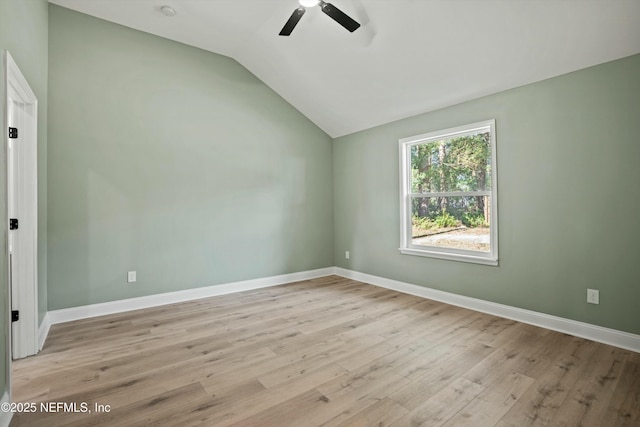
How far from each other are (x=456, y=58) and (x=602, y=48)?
116 centimetres

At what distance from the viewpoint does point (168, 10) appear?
335 centimetres

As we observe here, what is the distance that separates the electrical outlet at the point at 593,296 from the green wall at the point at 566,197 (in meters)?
0.04

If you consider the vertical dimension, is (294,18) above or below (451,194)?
above

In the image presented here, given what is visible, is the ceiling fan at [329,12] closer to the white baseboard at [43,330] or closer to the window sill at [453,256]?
the window sill at [453,256]

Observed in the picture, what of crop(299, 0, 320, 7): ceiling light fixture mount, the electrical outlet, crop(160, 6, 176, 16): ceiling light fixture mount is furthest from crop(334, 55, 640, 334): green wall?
crop(160, 6, 176, 16): ceiling light fixture mount

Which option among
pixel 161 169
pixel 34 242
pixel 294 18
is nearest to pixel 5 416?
pixel 34 242

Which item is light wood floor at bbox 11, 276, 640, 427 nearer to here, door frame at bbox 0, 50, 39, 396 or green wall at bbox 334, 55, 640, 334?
door frame at bbox 0, 50, 39, 396

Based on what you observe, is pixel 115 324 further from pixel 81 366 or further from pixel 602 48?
pixel 602 48

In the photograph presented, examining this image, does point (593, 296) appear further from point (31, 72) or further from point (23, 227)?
point (31, 72)

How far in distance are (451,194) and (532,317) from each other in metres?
1.60

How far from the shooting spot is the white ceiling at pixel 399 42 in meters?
2.57

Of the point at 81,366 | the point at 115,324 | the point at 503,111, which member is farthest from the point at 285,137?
the point at 81,366

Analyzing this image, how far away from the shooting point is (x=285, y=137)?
498 centimetres

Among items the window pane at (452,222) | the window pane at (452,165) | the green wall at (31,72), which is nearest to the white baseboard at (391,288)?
the green wall at (31,72)
